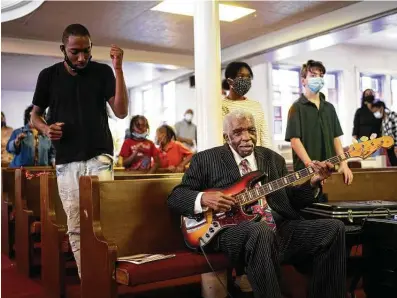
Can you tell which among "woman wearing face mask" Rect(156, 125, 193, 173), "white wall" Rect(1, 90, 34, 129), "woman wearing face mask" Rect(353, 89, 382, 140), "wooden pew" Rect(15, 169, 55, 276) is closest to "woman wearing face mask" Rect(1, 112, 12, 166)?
"woman wearing face mask" Rect(156, 125, 193, 173)

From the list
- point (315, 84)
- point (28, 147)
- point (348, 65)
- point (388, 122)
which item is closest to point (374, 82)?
point (348, 65)

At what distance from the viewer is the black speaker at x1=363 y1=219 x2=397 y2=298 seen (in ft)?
9.41

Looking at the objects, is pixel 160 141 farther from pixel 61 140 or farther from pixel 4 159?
pixel 61 140

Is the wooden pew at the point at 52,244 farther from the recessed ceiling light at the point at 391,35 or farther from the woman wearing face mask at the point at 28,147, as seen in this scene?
the recessed ceiling light at the point at 391,35

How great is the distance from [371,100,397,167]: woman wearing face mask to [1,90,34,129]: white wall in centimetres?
1205

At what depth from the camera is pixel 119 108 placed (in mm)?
2848

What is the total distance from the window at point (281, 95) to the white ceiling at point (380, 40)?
5.46ft

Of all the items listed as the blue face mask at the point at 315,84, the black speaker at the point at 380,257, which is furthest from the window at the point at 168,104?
the black speaker at the point at 380,257

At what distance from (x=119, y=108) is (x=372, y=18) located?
231 inches

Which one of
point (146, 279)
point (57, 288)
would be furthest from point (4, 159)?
point (146, 279)

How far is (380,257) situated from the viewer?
3.06 m

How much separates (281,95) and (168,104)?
4613 mm

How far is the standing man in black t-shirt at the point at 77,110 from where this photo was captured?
286 cm

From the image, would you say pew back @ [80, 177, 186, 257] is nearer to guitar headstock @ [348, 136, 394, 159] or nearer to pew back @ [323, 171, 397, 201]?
guitar headstock @ [348, 136, 394, 159]
